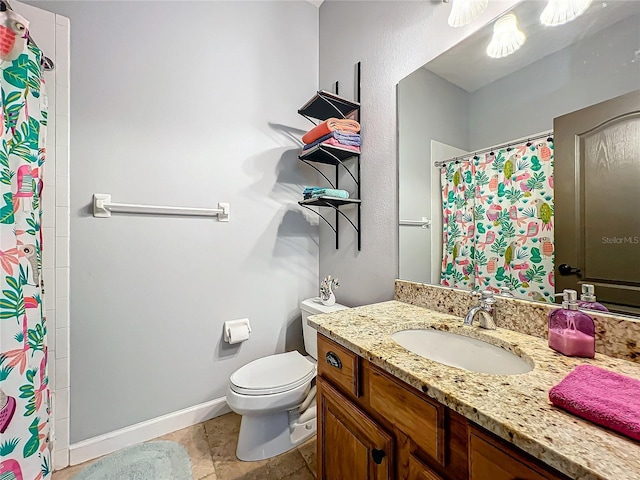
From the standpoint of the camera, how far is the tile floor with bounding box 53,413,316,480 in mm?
1232

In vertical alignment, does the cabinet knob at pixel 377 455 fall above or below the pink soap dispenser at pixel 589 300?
below

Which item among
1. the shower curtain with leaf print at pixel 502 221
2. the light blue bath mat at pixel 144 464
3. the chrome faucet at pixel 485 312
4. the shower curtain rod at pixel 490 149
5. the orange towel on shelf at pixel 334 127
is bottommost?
the light blue bath mat at pixel 144 464

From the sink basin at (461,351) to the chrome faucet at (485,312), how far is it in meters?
0.07

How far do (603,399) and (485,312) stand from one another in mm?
459

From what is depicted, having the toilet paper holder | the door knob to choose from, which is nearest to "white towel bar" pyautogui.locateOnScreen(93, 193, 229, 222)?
the toilet paper holder

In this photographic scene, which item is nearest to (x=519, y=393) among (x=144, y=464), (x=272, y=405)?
(x=272, y=405)

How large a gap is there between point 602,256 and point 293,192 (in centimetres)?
157

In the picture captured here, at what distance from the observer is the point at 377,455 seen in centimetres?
73

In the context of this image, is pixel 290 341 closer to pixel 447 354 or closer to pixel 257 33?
pixel 447 354

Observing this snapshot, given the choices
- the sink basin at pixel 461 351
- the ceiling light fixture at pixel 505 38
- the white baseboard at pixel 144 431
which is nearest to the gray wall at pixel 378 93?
the ceiling light fixture at pixel 505 38

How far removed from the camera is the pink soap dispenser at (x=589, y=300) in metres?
0.75

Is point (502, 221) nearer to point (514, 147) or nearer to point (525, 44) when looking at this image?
point (514, 147)

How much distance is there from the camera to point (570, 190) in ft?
2.69

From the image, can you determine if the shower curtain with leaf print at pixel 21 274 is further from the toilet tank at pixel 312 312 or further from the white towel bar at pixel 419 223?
the white towel bar at pixel 419 223
